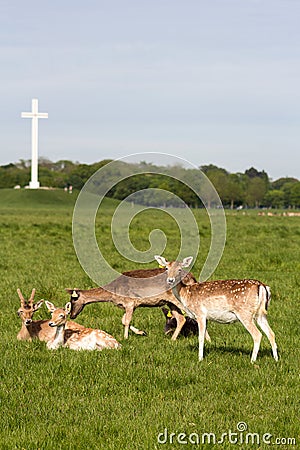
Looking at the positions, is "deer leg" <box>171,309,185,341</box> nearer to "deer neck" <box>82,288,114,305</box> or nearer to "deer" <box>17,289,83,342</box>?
"deer neck" <box>82,288,114,305</box>

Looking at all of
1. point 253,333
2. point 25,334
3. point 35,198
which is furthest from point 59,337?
point 35,198

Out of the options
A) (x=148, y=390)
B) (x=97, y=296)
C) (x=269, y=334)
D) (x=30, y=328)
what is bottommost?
(x=148, y=390)

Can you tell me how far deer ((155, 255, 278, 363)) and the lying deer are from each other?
1248 millimetres

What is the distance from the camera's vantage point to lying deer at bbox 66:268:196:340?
1197 cm

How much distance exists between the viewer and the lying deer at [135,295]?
11969 millimetres

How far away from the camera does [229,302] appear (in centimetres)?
1007

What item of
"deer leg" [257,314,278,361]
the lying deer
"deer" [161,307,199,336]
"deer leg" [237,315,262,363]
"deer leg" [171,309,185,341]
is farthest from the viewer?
"deer" [161,307,199,336]

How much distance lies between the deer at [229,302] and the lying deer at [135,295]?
4.09ft

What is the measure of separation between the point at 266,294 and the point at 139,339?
8.84 ft

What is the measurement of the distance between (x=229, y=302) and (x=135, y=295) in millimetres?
2581

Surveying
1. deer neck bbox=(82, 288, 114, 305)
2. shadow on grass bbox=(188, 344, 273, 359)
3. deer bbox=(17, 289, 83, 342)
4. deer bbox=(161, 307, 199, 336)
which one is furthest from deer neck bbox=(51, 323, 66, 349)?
deer bbox=(161, 307, 199, 336)

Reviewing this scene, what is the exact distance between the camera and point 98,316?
14312mm

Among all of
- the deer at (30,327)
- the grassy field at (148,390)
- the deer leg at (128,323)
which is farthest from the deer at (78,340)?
the deer leg at (128,323)

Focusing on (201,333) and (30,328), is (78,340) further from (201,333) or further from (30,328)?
(201,333)
